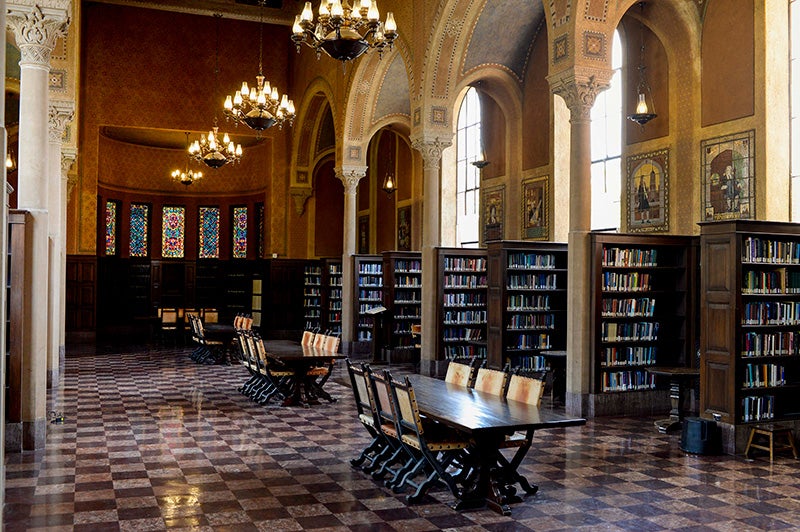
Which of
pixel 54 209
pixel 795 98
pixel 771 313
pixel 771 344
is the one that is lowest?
pixel 771 344

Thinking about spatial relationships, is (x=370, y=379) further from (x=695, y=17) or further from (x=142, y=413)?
(x=695, y=17)

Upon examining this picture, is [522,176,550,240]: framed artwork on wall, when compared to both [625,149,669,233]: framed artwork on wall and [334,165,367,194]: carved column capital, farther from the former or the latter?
[334,165,367,194]: carved column capital

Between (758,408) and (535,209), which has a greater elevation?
(535,209)

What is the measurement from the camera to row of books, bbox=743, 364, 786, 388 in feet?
27.9

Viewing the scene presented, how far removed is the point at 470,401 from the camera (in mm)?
6762

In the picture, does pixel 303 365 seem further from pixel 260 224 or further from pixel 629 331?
pixel 260 224

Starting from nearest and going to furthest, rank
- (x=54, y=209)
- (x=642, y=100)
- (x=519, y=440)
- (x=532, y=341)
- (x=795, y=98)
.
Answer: (x=519, y=440)
(x=795, y=98)
(x=642, y=100)
(x=532, y=341)
(x=54, y=209)

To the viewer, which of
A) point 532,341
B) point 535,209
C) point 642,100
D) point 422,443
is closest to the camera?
point 422,443

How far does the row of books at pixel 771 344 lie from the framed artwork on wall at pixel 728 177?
9.03ft

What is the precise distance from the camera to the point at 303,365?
442 inches

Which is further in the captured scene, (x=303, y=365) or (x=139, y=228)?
(x=139, y=228)

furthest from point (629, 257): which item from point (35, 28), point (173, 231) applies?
point (173, 231)

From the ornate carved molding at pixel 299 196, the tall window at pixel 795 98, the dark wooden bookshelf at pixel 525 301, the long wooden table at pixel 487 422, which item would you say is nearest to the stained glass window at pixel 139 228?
the ornate carved molding at pixel 299 196

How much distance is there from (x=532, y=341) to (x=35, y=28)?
28.4 feet
